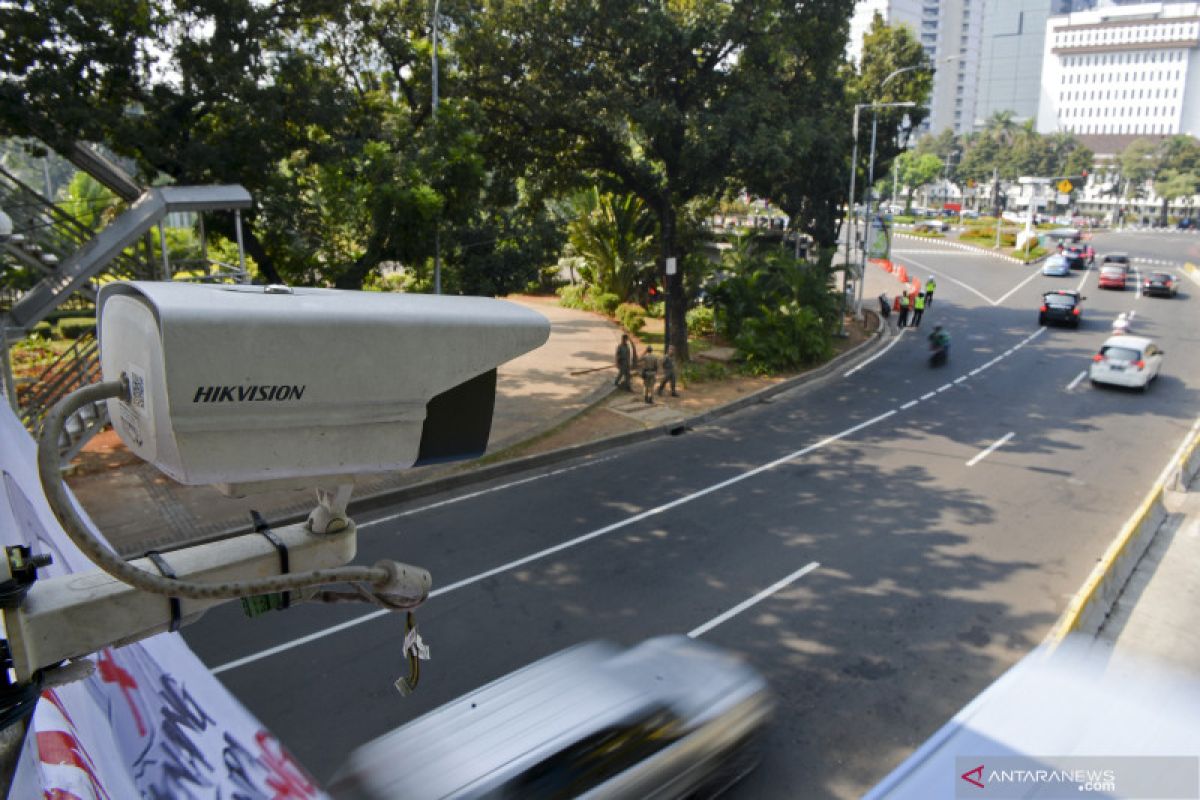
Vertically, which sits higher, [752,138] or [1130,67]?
[1130,67]

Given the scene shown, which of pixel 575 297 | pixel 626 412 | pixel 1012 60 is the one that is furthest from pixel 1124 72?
pixel 626 412

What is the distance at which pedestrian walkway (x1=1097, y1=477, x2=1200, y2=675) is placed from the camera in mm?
8727

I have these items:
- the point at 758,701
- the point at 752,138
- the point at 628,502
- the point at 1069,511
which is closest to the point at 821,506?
the point at 628,502

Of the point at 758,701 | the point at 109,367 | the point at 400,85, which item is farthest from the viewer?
the point at 400,85

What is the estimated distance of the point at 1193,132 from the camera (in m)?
148

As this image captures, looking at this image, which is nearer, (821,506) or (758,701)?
(758,701)

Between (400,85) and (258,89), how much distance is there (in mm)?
4717

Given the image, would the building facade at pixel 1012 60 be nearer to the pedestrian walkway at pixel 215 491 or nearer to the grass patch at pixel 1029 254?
the grass patch at pixel 1029 254

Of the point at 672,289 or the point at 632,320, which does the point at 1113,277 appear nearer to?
the point at 632,320

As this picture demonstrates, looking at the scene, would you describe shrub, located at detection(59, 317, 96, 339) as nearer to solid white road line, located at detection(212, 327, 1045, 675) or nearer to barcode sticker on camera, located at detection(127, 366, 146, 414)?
solid white road line, located at detection(212, 327, 1045, 675)

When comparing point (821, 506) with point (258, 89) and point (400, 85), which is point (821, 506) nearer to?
point (258, 89)

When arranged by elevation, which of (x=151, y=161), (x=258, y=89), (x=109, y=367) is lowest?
(x=109, y=367)

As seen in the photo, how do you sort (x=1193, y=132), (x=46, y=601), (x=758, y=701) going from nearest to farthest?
(x=46, y=601)
(x=758, y=701)
(x=1193, y=132)

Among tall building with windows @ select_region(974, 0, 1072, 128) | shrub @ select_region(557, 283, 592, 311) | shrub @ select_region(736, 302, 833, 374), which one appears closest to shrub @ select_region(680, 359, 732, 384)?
shrub @ select_region(736, 302, 833, 374)
